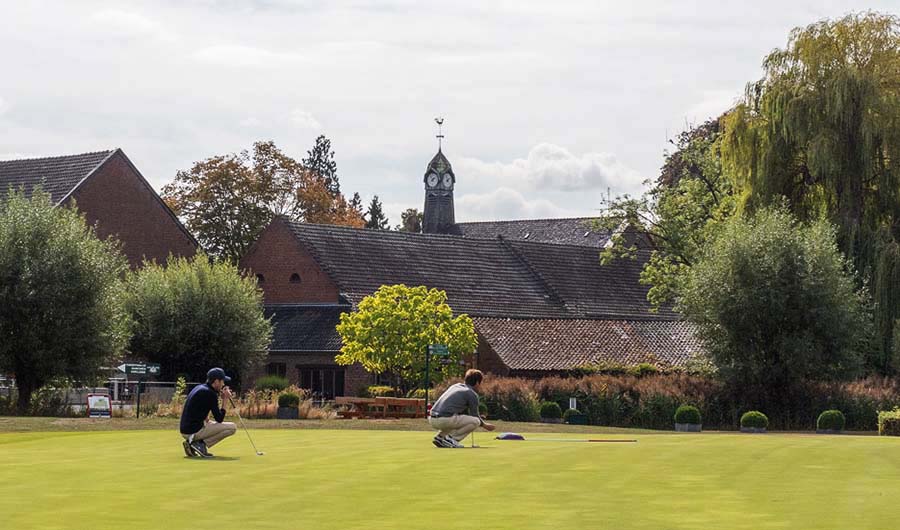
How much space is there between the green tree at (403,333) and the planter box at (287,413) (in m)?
9.22

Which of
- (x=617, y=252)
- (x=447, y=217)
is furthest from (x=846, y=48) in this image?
(x=447, y=217)

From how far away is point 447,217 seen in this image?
13638cm

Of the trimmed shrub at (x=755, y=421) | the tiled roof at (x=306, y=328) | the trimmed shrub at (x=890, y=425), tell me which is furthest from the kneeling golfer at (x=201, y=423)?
the tiled roof at (x=306, y=328)

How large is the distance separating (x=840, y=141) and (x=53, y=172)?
127 feet

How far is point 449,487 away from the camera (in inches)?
684

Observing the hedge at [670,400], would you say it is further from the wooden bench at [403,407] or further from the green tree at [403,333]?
the wooden bench at [403,407]

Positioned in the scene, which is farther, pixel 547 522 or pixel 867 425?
pixel 867 425

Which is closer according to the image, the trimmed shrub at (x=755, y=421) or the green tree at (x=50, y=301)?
the green tree at (x=50, y=301)

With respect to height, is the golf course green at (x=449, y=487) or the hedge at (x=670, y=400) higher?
the hedge at (x=670, y=400)

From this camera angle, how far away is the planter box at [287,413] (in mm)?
44125

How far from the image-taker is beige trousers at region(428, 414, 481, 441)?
25797mm

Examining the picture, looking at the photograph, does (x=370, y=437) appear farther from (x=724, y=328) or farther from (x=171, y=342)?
(x=171, y=342)

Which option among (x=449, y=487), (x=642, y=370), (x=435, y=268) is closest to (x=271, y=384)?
(x=642, y=370)

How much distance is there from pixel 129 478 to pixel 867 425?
35472mm
